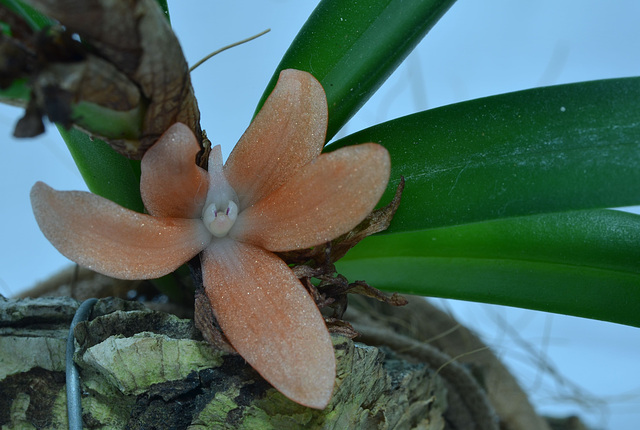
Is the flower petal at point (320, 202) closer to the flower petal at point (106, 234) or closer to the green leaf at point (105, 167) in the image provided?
the flower petal at point (106, 234)

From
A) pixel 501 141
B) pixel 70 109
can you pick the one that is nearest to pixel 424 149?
pixel 501 141

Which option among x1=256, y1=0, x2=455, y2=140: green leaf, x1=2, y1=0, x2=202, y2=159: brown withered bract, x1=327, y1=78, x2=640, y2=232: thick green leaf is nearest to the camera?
x1=2, y1=0, x2=202, y2=159: brown withered bract

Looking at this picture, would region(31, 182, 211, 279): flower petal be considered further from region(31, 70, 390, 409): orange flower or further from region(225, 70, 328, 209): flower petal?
region(225, 70, 328, 209): flower petal

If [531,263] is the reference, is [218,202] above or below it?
below

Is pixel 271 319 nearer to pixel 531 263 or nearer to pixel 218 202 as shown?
pixel 218 202

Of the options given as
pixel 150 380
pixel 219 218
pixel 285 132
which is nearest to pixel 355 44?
pixel 285 132

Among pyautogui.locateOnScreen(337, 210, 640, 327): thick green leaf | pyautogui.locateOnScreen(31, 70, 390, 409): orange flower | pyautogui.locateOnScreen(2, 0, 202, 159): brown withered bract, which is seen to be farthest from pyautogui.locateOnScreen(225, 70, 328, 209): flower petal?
pyautogui.locateOnScreen(337, 210, 640, 327): thick green leaf
